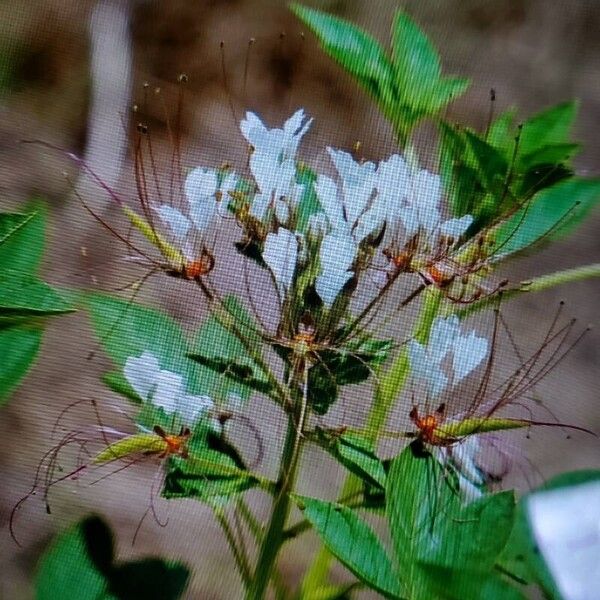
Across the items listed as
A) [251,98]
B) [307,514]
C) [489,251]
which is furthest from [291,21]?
[307,514]

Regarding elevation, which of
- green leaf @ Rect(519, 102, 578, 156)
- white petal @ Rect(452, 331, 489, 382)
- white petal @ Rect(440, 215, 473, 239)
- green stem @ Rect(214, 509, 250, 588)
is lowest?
green stem @ Rect(214, 509, 250, 588)

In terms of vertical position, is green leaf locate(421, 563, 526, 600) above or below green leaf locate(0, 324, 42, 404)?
below

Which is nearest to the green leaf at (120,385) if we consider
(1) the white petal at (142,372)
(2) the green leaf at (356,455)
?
(1) the white petal at (142,372)

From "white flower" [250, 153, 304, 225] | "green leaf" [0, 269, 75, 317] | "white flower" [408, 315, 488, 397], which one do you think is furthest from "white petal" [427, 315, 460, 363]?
"green leaf" [0, 269, 75, 317]

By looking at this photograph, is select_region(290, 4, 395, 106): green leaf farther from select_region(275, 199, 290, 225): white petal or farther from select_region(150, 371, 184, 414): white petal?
select_region(150, 371, 184, 414): white petal

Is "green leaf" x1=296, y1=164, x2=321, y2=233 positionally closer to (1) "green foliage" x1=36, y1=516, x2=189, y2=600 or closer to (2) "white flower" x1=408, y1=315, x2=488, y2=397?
(2) "white flower" x1=408, y1=315, x2=488, y2=397

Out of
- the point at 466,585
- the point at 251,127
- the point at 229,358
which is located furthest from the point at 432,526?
the point at 251,127

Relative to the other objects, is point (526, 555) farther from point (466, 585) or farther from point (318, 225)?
point (318, 225)
